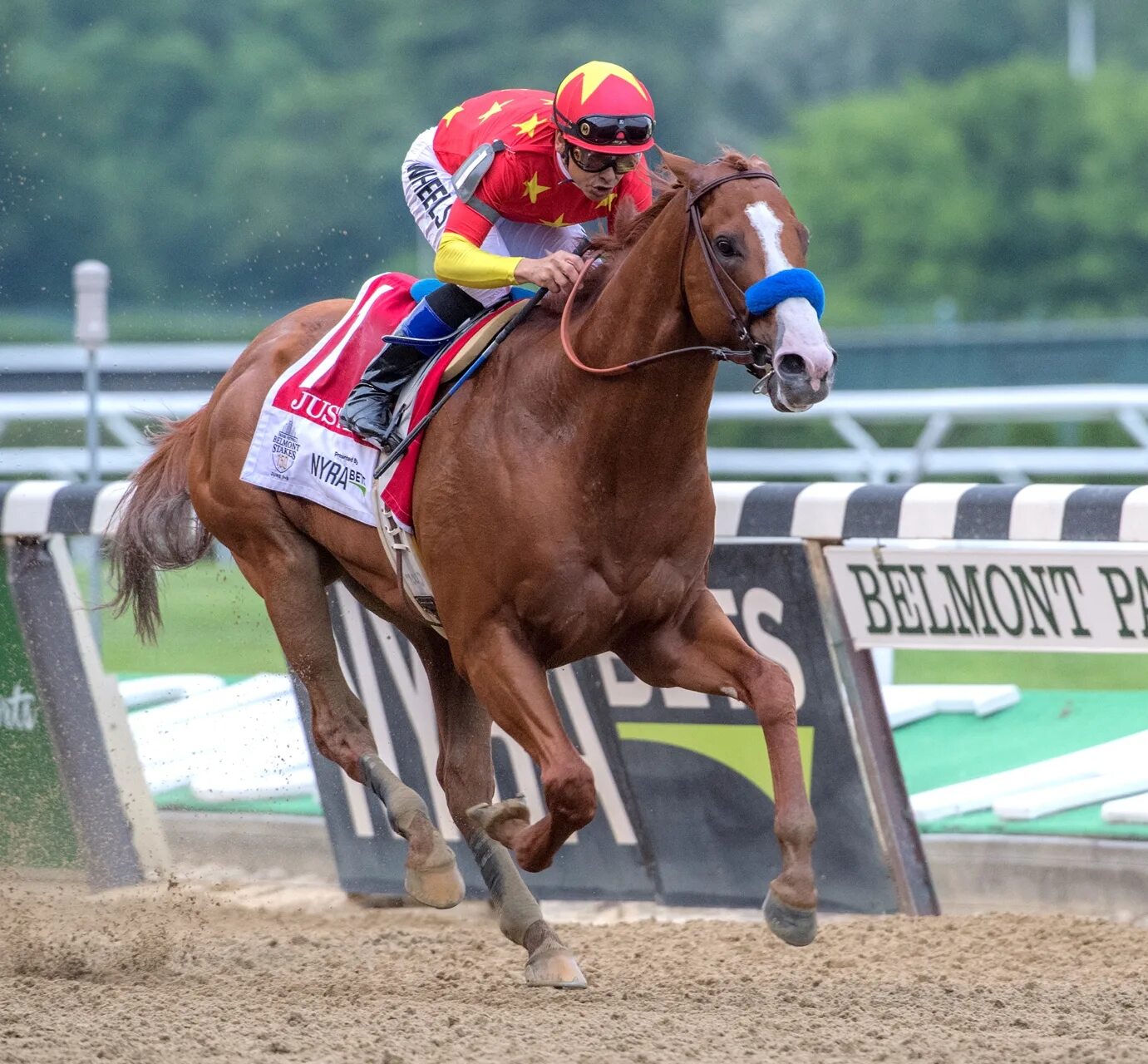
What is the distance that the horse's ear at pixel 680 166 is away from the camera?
4.32m

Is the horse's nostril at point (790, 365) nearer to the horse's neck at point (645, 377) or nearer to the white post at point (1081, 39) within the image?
the horse's neck at point (645, 377)

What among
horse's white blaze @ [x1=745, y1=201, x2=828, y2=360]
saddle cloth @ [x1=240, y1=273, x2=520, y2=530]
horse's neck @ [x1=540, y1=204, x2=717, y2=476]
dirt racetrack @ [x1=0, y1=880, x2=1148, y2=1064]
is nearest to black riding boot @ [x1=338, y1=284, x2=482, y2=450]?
saddle cloth @ [x1=240, y1=273, x2=520, y2=530]

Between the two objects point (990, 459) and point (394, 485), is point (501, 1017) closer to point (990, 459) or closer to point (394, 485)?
point (394, 485)

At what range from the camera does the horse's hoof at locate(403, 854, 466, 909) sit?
4.98 meters

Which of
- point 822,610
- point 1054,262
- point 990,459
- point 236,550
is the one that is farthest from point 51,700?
point 1054,262

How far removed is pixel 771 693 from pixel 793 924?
0.54 meters

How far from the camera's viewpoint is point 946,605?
17.3ft

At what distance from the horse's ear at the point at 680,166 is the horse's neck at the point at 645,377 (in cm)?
8

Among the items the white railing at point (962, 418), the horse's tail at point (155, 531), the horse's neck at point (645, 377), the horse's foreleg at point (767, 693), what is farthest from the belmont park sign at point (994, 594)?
the white railing at point (962, 418)

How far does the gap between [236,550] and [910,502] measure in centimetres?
195

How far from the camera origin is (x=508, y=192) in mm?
4738

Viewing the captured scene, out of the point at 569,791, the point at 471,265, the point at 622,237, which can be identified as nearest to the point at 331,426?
the point at 471,265

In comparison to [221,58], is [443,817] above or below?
below

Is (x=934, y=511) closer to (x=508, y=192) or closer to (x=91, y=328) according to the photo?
(x=508, y=192)
